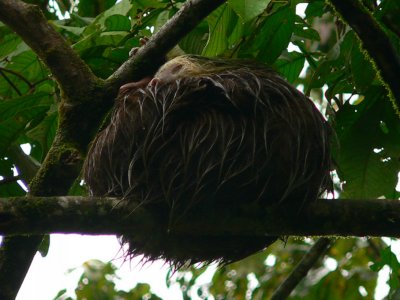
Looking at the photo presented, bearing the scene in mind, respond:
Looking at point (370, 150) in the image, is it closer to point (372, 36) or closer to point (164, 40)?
point (372, 36)

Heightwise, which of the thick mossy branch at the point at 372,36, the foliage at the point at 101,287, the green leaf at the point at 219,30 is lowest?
the foliage at the point at 101,287

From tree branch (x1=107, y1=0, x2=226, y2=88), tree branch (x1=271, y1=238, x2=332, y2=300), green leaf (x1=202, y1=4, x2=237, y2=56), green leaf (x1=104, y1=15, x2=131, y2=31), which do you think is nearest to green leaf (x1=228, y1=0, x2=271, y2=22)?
tree branch (x1=107, y1=0, x2=226, y2=88)

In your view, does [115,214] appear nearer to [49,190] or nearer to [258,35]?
[49,190]

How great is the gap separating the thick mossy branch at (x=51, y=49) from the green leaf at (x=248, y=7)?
2.26ft

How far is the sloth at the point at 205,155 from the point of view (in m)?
2.74

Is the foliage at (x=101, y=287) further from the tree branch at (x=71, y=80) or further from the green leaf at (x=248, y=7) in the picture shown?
the green leaf at (x=248, y=7)

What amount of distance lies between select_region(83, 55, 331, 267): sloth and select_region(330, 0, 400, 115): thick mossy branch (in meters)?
0.44

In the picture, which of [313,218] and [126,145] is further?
[126,145]

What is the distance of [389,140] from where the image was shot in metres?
3.42

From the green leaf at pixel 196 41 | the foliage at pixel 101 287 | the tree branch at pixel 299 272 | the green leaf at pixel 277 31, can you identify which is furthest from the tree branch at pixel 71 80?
the foliage at pixel 101 287

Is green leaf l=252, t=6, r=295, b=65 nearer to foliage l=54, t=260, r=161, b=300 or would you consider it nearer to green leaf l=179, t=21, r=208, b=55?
green leaf l=179, t=21, r=208, b=55

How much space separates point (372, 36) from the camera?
2648 millimetres

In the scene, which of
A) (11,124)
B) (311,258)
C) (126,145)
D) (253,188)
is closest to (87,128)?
(126,145)

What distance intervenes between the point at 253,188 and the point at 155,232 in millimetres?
399
